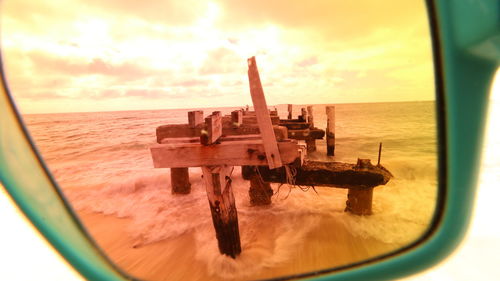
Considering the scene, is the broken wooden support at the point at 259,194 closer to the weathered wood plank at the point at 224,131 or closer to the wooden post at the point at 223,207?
the weathered wood plank at the point at 224,131

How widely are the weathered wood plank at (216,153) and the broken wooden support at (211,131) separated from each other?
0.21ft

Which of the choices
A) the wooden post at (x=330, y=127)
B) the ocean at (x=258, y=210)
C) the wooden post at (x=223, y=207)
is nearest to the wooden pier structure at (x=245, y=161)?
the wooden post at (x=223, y=207)

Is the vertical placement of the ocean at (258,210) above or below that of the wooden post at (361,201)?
below

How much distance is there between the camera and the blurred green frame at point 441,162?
1.66ft

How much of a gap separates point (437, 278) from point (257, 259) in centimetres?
161

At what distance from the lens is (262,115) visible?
1.94 meters

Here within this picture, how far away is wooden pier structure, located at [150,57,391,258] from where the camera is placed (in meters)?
2.08

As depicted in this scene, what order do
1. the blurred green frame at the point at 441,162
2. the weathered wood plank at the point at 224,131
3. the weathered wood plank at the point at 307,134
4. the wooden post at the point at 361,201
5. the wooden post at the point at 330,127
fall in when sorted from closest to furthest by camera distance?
the blurred green frame at the point at 441,162, the weathered wood plank at the point at 224,131, the wooden post at the point at 361,201, the weathered wood plank at the point at 307,134, the wooden post at the point at 330,127

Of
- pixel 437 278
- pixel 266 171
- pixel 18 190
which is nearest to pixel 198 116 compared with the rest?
pixel 266 171

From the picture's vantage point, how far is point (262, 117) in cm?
195

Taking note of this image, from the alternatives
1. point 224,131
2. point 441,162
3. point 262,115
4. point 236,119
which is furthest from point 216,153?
point 441,162

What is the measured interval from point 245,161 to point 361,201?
7.14ft

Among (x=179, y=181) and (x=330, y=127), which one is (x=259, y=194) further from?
(x=330, y=127)

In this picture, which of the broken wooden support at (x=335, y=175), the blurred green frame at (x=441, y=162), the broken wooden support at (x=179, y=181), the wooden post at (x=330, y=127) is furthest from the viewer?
the wooden post at (x=330, y=127)
